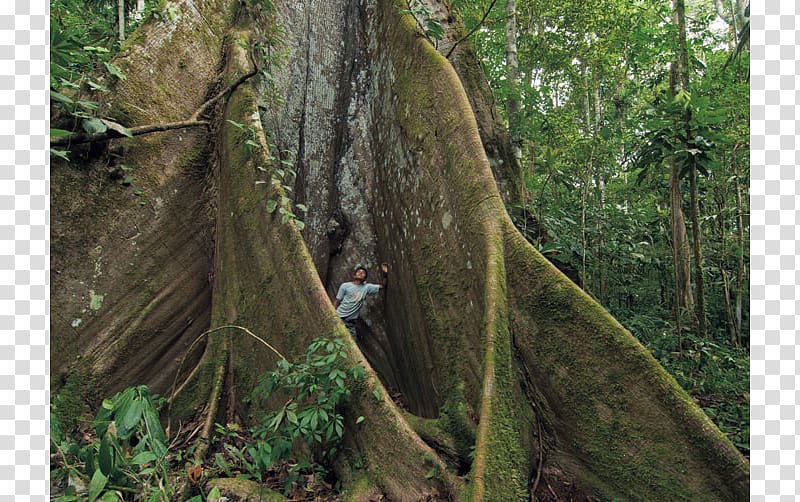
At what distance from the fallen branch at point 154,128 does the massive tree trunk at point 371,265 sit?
11 centimetres

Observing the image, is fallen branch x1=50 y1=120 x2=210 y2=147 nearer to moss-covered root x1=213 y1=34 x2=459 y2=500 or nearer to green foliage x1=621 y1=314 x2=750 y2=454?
moss-covered root x1=213 y1=34 x2=459 y2=500

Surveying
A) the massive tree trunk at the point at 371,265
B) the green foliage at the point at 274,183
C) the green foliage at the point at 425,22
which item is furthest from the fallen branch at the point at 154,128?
the green foliage at the point at 425,22

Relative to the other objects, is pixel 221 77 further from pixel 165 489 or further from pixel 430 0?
pixel 165 489

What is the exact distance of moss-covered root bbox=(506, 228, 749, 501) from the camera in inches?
92.8

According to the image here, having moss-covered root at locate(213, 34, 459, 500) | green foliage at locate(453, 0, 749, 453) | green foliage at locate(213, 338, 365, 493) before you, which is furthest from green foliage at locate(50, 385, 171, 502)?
green foliage at locate(453, 0, 749, 453)

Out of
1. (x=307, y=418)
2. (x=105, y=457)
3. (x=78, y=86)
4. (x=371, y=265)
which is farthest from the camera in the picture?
(x=371, y=265)

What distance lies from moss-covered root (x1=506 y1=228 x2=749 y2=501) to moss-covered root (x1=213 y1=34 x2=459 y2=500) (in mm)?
817

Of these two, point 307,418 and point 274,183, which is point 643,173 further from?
point 307,418

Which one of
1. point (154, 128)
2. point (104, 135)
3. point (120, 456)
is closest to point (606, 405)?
point (120, 456)

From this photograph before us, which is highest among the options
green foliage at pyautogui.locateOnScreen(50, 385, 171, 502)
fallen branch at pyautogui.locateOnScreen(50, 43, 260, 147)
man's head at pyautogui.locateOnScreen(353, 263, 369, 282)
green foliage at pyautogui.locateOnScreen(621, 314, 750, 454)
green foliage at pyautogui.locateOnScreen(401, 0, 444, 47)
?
green foliage at pyautogui.locateOnScreen(401, 0, 444, 47)

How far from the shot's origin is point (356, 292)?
4.06 m

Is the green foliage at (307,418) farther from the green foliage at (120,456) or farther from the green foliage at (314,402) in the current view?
the green foliage at (120,456)

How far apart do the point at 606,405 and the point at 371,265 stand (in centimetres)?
228

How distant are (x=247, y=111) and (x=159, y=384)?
2.16m
